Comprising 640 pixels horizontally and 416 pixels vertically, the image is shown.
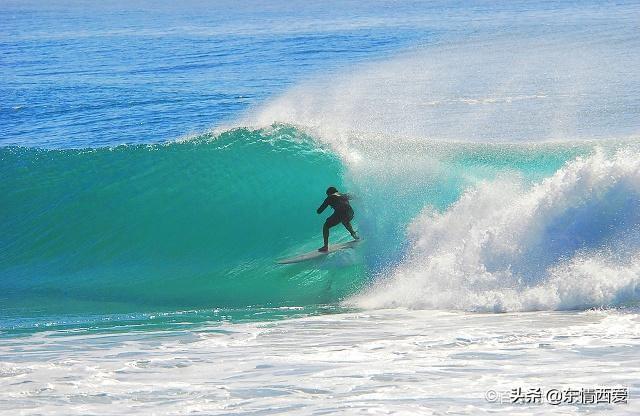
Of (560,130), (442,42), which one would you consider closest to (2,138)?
(560,130)

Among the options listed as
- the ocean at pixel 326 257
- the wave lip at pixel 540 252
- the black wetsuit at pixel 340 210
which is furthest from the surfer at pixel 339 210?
the wave lip at pixel 540 252

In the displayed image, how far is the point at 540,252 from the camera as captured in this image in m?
9.97

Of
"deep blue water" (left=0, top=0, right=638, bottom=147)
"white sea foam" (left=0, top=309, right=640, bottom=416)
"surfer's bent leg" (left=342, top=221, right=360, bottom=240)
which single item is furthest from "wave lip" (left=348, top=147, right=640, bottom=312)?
"deep blue water" (left=0, top=0, right=638, bottom=147)

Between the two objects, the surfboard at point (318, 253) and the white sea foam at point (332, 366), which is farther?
the surfboard at point (318, 253)

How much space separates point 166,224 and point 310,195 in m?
2.17

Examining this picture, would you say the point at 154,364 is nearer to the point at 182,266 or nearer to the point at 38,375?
the point at 38,375

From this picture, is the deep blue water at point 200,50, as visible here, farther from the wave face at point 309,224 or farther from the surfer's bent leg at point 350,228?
the surfer's bent leg at point 350,228

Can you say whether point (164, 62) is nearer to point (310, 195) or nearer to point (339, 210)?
point (310, 195)

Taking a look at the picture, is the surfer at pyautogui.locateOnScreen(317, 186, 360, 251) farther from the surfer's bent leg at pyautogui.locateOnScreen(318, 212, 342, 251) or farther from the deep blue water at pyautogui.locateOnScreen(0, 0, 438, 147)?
the deep blue water at pyautogui.locateOnScreen(0, 0, 438, 147)

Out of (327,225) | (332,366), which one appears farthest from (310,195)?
(332,366)

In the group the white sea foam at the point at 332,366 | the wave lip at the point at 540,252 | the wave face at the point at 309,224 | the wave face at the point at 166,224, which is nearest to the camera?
the white sea foam at the point at 332,366

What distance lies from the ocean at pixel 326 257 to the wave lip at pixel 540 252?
0.03m

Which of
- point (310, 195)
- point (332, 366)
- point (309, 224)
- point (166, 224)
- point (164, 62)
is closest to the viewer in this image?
point (332, 366)

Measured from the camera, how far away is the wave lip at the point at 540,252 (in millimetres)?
9180
